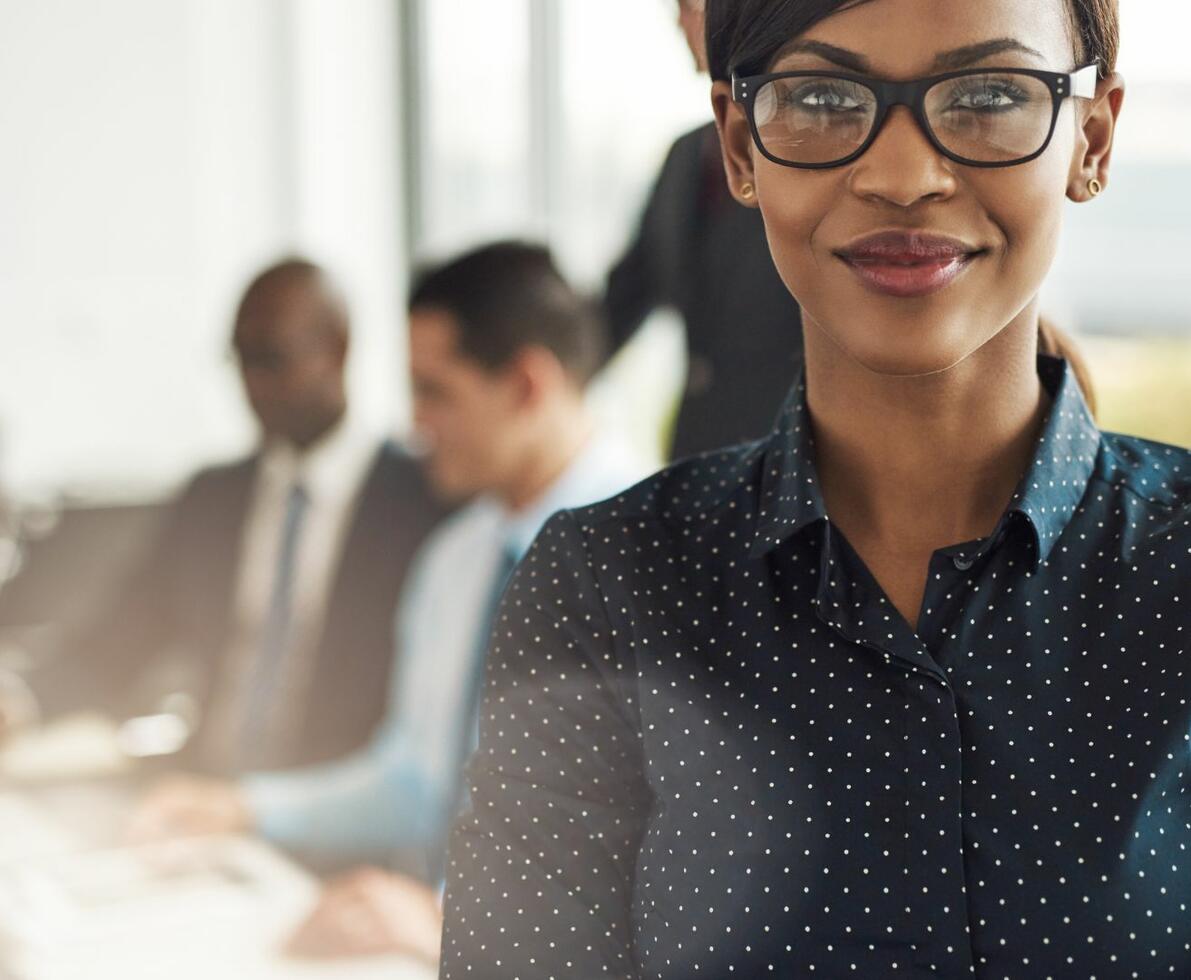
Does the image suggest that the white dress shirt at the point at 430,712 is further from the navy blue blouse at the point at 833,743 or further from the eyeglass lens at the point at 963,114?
the eyeglass lens at the point at 963,114

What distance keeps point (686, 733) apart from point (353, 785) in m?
1.45

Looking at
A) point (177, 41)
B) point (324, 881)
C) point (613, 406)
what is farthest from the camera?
point (177, 41)

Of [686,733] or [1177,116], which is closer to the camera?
[686,733]

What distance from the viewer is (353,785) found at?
2.20 meters

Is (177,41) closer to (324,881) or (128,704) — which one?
(128,704)

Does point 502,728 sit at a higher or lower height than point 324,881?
higher

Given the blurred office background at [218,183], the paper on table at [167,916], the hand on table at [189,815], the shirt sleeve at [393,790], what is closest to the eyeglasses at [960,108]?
the paper on table at [167,916]

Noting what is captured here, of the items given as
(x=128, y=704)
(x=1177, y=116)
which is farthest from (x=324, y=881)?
(x=1177, y=116)

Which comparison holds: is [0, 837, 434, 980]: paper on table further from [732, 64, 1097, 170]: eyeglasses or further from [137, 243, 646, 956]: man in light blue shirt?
[732, 64, 1097, 170]: eyeglasses

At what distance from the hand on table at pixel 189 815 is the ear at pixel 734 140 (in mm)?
1498

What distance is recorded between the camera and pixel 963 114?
77 cm

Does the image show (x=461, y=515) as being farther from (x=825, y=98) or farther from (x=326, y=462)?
(x=825, y=98)

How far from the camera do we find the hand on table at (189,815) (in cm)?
211

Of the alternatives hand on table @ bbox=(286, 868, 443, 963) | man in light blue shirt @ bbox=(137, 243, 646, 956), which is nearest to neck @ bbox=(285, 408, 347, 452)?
man in light blue shirt @ bbox=(137, 243, 646, 956)
